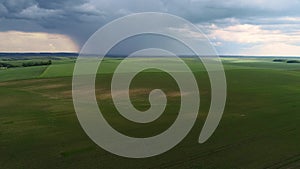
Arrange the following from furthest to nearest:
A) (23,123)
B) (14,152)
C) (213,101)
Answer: (213,101)
(23,123)
(14,152)

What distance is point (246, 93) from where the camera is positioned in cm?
6562

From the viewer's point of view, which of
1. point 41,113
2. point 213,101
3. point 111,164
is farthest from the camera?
point 213,101

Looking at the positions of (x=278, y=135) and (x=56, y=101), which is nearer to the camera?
(x=278, y=135)

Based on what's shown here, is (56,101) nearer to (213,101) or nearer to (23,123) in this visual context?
(23,123)

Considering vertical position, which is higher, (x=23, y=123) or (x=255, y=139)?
(x=255, y=139)

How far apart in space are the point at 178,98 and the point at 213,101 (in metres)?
5.70

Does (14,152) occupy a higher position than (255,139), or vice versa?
(255,139)

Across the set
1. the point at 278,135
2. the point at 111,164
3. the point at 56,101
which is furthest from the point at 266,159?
the point at 56,101

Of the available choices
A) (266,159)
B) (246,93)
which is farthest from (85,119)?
(246,93)

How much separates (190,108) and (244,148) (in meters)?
19.4

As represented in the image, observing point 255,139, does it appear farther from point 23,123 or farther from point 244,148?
point 23,123

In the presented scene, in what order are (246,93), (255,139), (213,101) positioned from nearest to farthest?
(255,139), (213,101), (246,93)

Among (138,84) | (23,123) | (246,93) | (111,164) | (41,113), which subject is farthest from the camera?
(138,84)

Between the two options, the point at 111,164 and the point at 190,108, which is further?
the point at 190,108
